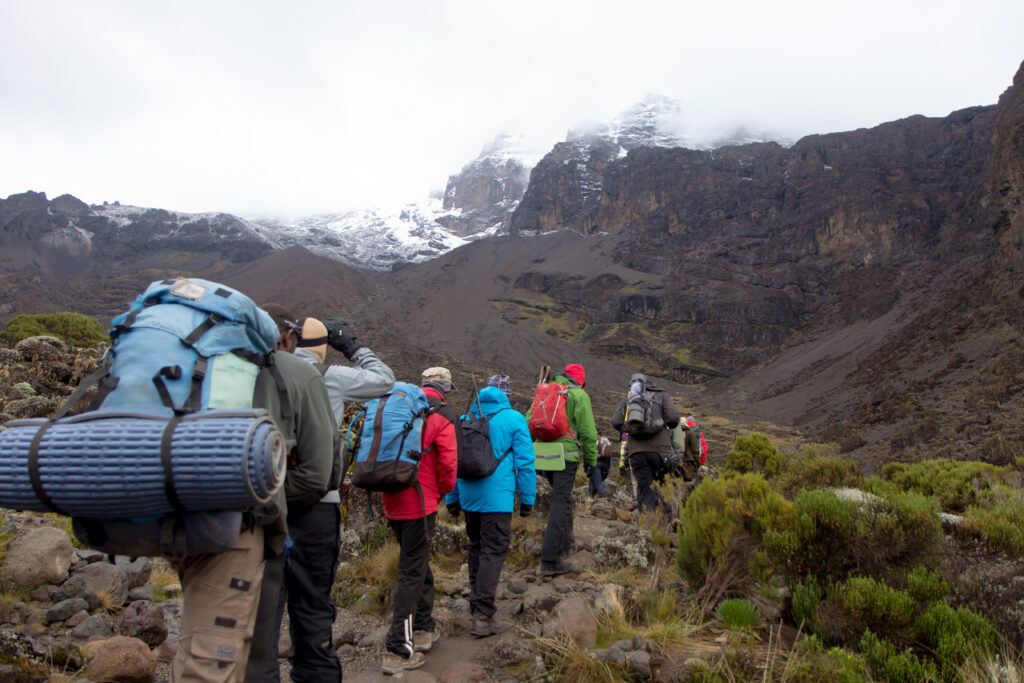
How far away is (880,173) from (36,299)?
5723 inches

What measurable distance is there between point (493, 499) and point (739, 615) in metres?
1.70

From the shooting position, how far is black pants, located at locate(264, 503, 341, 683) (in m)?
2.62

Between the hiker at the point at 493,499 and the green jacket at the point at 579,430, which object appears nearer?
the hiker at the point at 493,499

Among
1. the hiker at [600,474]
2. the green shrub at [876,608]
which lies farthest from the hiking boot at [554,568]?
the hiker at [600,474]

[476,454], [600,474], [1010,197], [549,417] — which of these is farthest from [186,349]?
[1010,197]

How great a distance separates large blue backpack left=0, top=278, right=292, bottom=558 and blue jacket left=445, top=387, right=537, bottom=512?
8.33ft

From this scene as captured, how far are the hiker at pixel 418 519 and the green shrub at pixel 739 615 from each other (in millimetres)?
1738

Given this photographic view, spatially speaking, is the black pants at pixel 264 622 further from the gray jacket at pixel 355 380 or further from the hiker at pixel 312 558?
the gray jacket at pixel 355 380

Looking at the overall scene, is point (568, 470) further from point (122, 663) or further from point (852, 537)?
point (122, 663)

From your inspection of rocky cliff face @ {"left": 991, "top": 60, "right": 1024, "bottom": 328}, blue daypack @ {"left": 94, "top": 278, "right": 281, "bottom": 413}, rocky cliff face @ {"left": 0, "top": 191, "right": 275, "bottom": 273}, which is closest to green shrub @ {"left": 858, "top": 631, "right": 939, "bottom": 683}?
blue daypack @ {"left": 94, "top": 278, "right": 281, "bottom": 413}

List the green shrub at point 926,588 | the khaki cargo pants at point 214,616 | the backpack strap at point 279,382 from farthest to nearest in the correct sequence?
the green shrub at point 926,588
the backpack strap at point 279,382
the khaki cargo pants at point 214,616

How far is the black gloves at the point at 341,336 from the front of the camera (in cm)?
293

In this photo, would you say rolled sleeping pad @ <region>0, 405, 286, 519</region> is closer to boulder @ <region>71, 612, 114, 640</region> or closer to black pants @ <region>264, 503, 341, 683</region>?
black pants @ <region>264, 503, 341, 683</region>

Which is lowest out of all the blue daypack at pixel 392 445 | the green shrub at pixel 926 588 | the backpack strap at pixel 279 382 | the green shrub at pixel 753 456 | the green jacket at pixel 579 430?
the green shrub at pixel 753 456
